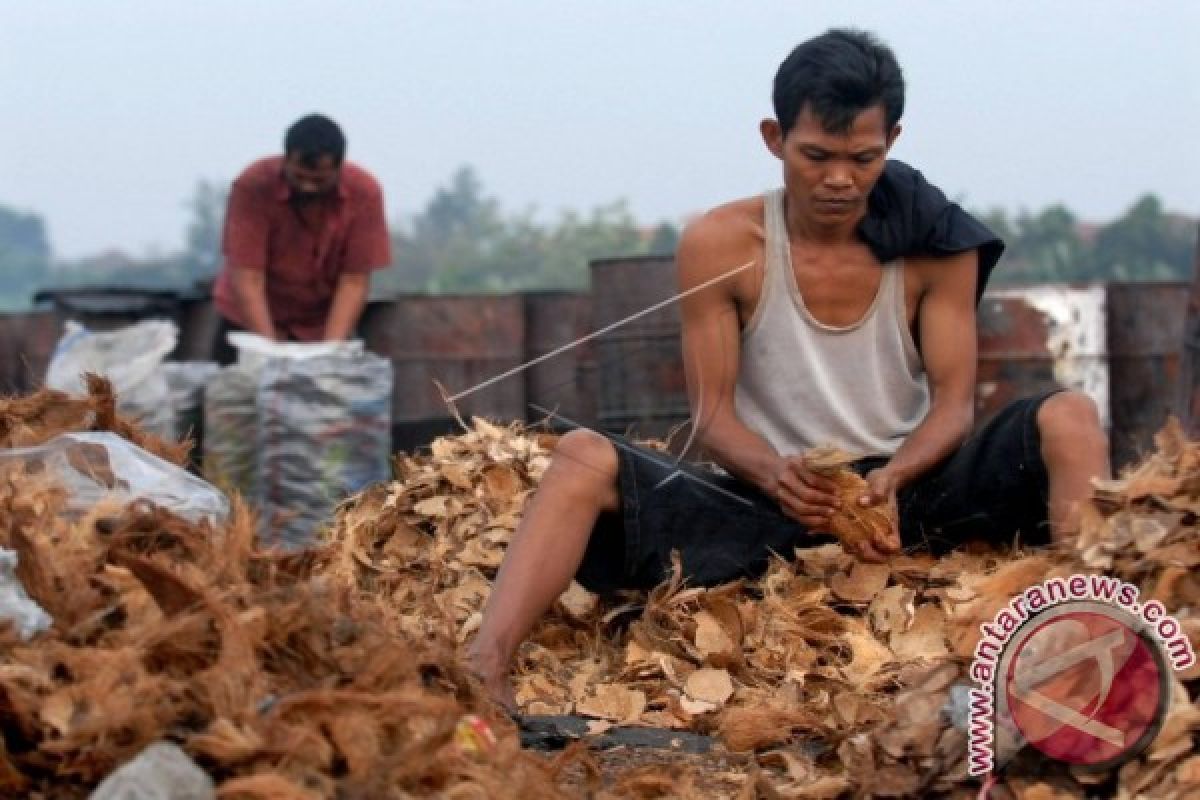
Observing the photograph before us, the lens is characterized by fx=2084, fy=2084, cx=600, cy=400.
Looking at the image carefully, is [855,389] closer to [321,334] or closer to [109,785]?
[109,785]

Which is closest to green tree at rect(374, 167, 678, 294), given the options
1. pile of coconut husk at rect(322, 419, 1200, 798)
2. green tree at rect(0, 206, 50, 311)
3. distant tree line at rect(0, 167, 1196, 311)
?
distant tree line at rect(0, 167, 1196, 311)

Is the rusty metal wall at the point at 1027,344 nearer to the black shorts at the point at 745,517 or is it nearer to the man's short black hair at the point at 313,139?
the man's short black hair at the point at 313,139

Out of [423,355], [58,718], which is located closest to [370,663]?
[58,718]

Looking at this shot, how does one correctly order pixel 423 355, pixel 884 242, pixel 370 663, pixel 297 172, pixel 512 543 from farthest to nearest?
pixel 423 355, pixel 297 172, pixel 884 242, pixel 512 543, pixel 370 663

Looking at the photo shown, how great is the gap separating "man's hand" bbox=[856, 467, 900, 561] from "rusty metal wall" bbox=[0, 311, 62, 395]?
256 inches

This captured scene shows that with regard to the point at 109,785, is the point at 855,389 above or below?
above

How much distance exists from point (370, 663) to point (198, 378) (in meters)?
5.91

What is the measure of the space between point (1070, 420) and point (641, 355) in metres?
4.29

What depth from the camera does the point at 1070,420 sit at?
4211 mm

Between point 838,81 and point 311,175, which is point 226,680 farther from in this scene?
point 311,175

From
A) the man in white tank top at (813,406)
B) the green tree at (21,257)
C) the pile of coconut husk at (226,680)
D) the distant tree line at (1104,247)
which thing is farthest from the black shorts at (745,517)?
the green tree at (21,257)

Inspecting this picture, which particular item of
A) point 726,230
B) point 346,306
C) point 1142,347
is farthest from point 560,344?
point 726,230

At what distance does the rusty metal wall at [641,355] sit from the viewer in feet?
27.4

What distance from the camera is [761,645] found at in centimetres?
425
